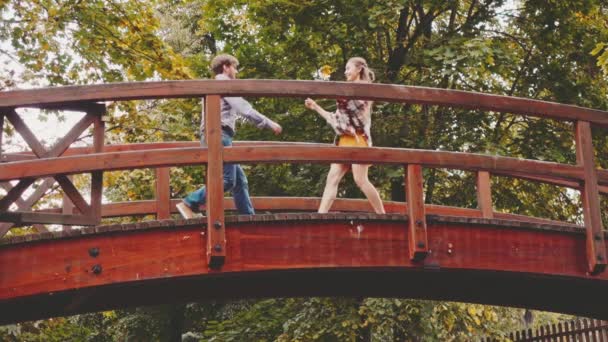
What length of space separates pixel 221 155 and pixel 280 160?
1.60 ft

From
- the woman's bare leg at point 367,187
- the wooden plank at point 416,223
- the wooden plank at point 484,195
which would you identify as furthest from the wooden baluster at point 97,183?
the wooden plank at point 484,195

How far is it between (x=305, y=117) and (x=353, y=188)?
153 cm

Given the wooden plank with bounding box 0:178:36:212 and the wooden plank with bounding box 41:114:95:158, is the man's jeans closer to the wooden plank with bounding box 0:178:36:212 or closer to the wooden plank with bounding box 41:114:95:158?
the wooden plank with bounding box 41:114:95:158

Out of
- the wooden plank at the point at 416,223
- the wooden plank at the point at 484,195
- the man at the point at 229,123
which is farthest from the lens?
the wooden plank at the point at 484,195

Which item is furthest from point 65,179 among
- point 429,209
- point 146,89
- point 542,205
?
point 542,205

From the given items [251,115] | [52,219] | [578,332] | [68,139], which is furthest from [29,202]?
[578,332]

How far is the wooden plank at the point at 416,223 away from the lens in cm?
638

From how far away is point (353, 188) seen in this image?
43.6ft

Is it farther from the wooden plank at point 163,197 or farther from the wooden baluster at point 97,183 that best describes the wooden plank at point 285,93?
the wooden plank at point 163,197

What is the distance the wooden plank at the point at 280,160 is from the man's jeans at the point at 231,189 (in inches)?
22.0

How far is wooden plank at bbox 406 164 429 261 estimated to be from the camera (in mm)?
6379

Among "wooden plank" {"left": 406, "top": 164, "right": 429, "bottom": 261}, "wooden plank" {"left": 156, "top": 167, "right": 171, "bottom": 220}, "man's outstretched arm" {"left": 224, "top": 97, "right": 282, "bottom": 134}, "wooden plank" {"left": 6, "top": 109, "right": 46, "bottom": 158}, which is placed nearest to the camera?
"wooden plank" {"left": 6, "top": 109, "right": 46, "bottom": 158}

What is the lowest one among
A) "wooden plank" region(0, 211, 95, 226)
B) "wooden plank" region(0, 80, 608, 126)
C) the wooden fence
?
the wooden fence

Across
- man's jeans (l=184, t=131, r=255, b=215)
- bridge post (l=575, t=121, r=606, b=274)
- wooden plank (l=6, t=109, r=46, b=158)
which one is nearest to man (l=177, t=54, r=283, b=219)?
man's jeans (l=184, t=131, r=255, b=215)
